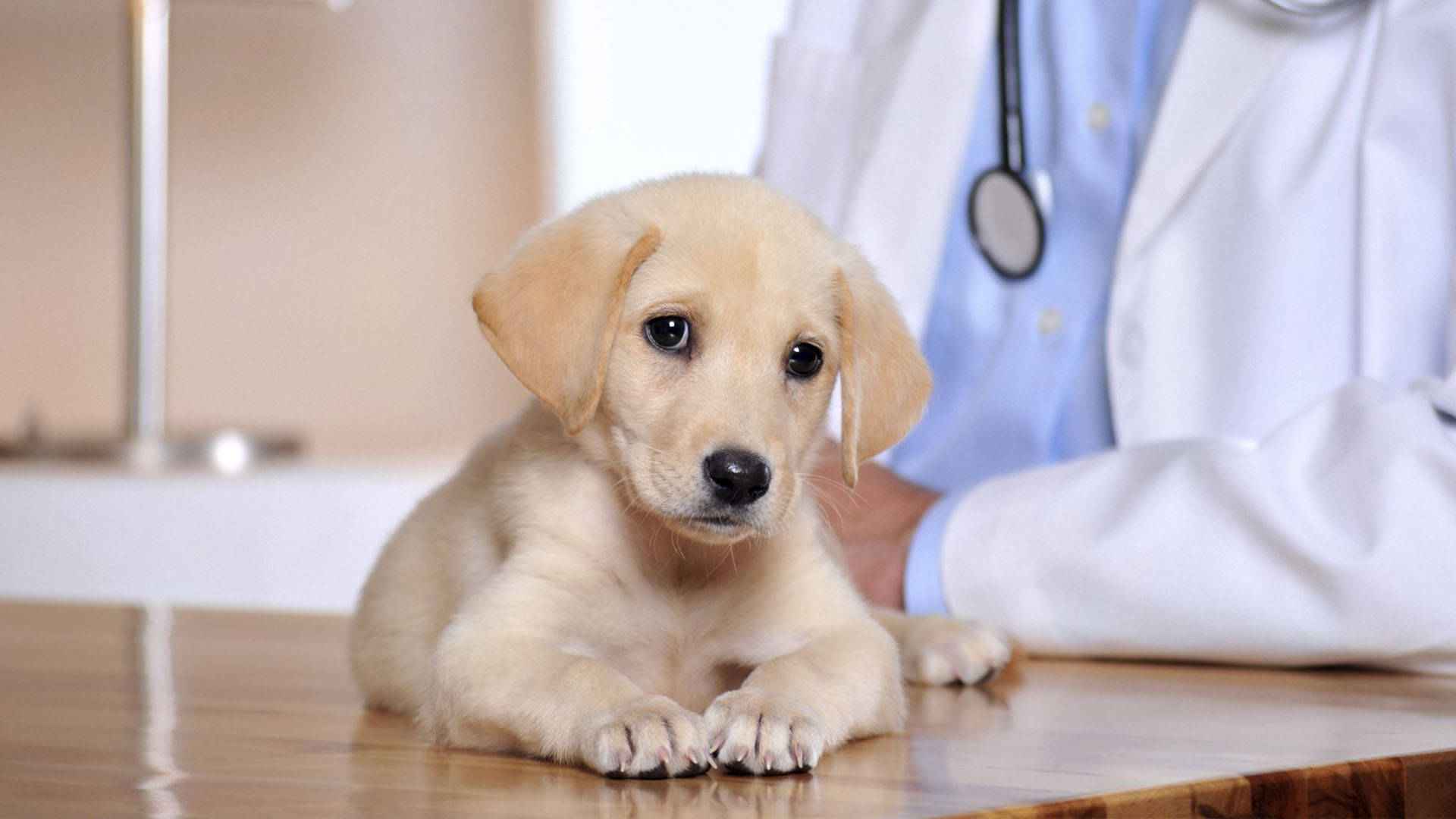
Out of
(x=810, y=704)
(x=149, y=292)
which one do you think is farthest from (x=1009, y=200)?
(x=149, y=292)

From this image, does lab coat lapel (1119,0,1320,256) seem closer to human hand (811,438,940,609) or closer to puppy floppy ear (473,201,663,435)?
human hand (811,438,940,609)

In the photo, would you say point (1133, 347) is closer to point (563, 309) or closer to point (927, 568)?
point (927, 568)

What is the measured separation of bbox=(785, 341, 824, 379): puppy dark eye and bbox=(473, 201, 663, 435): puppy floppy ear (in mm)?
193

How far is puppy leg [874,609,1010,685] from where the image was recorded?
2016 millimetres

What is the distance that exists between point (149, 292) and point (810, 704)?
3.94 m

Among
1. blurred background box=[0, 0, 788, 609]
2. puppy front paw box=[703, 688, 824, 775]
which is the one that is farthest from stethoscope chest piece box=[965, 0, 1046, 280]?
blurred background box=[0, 0, 788, 609]

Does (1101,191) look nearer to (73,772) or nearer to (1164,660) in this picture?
(1164,660)

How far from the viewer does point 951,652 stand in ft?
6.66

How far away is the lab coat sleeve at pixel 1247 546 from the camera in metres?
2.03

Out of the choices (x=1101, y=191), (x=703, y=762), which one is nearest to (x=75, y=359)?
(x=1101, y=191)

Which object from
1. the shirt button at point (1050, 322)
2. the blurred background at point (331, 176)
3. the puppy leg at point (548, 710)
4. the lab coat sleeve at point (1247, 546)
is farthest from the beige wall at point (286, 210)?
→ the puppy leg at point (548, 710)

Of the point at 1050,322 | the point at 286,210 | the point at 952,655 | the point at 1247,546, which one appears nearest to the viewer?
the point at 952,655

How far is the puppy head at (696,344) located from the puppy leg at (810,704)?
150mm

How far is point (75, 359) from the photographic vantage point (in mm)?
5641
